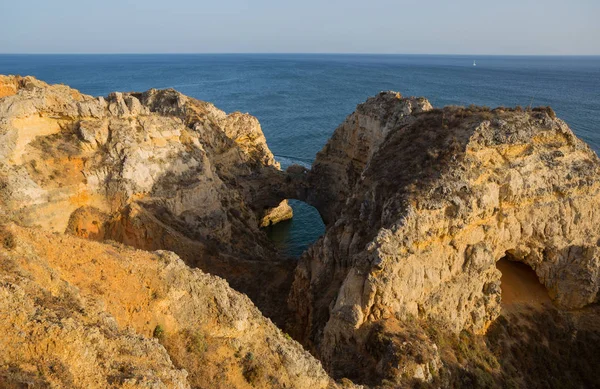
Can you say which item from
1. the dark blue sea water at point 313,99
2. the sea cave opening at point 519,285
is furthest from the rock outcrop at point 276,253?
the dark blue sea water at point 313,99

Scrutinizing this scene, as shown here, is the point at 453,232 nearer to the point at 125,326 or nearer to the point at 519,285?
the point at 519,285

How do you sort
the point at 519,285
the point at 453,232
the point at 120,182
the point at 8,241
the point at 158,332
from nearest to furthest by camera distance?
the point at 8,241, the point at 158,332, the point at 453,232, the point at 519,285, the point at 120,182

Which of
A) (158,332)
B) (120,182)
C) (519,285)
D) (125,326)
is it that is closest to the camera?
(125,326)

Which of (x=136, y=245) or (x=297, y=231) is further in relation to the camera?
(x=297, y=231)

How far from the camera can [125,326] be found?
1222cm

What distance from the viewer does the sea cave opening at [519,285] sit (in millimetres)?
24234

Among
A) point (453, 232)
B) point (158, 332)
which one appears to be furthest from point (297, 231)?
point (158, 332)

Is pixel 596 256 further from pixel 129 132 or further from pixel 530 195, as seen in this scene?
pixel 129 132

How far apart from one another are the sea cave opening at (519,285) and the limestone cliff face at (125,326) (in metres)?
15.7

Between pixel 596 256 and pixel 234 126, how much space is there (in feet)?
118

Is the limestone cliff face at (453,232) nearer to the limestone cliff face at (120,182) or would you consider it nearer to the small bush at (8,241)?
the limestone cliff face at (120,182)

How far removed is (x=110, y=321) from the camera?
11172mm

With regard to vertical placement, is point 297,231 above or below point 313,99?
below

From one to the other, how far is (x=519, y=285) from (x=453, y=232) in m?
7.80
